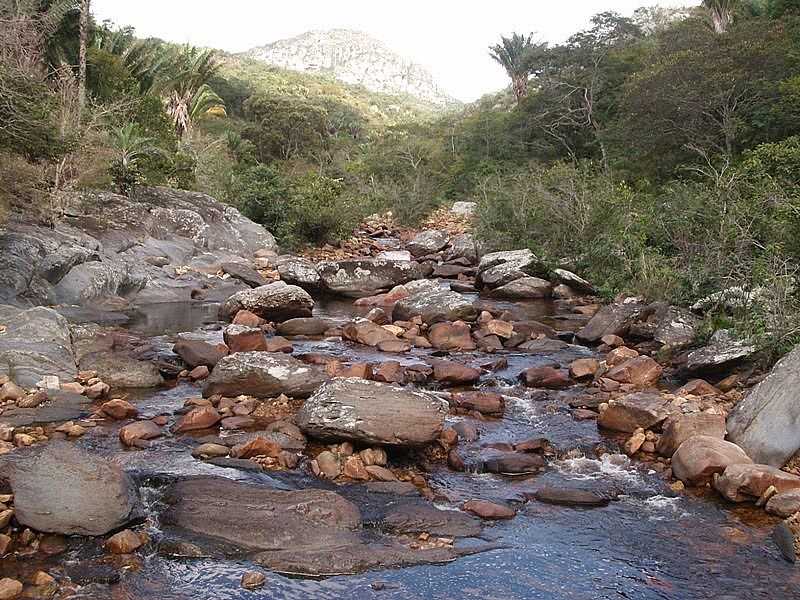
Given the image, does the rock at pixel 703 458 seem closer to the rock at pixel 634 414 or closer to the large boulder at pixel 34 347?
the rock at pixel 634 414

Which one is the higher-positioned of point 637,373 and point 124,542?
point 637,373

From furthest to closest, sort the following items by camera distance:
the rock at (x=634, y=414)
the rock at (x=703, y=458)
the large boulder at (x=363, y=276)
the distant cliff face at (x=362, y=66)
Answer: the distant cliff face at (x=362, y=66)
the large boulder at (x=363, y=276)
the rock at (x=634, y=414)
the rock at (x=703, y=458)

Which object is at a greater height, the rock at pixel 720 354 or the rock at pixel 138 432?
the rock at pixel 720 354

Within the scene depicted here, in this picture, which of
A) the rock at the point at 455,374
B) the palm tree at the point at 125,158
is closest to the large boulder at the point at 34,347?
the rock at the point at 455,374

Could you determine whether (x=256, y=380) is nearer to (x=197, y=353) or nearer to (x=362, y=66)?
(x=197, y=353)

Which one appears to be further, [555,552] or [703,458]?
[703,458]

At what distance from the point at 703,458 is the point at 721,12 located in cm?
3383

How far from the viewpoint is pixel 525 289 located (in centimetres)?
1658

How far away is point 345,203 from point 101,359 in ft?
51.6

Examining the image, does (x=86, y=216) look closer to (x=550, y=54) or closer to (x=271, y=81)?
(x=550, y=54)

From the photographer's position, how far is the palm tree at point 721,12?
110 ft

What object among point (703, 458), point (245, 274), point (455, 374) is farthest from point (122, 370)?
point (245, 274)

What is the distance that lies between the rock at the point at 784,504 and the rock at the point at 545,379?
396cm

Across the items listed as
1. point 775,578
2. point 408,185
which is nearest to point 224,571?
point 775,578
